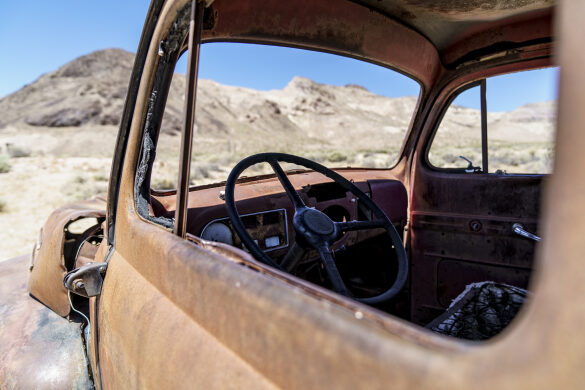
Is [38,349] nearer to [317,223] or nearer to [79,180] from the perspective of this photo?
[317,223]

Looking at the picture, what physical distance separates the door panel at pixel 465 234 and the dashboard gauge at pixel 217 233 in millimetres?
1466

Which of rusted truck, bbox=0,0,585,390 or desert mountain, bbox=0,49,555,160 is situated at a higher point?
desert mountain, bbox=0,49,555,160

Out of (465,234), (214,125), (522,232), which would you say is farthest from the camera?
(214,125)

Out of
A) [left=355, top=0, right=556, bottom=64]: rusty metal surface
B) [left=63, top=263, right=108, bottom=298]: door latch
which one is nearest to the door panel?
[left=355, top=0, right=556, bottom=64]: rusty metal surface

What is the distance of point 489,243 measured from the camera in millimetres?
2525

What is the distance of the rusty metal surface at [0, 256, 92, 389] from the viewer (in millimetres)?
1632

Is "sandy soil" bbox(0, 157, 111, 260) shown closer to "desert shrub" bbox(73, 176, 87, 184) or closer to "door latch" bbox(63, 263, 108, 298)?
"desert shrub" bbox(73, 176, 87, 184)

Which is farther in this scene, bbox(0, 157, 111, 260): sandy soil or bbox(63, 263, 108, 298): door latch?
bbox(0, 157, 111, 260): sandy soil

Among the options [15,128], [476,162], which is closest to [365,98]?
[15,128]

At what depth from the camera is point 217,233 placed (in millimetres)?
1952

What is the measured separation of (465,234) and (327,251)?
143 cm

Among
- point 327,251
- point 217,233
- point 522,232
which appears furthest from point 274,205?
point 522,232

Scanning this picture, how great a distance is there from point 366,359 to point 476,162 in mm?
2714

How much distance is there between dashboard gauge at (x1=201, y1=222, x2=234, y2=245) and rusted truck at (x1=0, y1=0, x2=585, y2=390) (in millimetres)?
11
